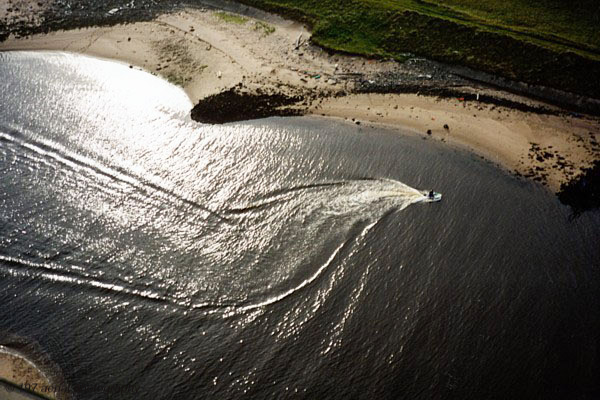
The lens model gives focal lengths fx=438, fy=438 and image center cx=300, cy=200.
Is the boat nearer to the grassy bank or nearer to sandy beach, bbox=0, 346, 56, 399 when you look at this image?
the grassy bank

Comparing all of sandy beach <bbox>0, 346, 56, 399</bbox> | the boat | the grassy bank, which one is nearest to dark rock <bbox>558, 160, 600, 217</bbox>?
the boat

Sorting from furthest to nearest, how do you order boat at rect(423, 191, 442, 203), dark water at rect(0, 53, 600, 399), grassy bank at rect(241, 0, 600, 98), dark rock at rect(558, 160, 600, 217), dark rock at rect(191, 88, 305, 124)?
grassy bank at rect(241, 0, 600, 98), dark rock at rect(191, 88, 305, 124), boat at rect(423, 191, 442, 203), dark rock at rect(558, 160, 600, 217), dark water at rect(0, 53, 600, 399)

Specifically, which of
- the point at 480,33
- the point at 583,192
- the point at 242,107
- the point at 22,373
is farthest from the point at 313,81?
the point at 22,373

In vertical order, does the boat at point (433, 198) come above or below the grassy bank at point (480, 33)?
below

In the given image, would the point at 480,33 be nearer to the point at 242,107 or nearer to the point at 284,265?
the point at 242,107

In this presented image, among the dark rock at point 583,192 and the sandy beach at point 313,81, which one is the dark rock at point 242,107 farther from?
the dark rock at point 583,192

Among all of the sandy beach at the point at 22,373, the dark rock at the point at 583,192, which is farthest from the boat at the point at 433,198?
the sandy beach at the point at 22,373
